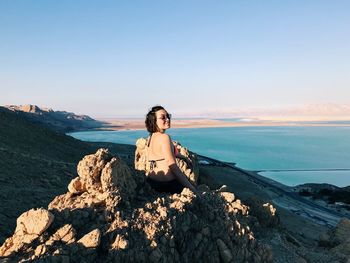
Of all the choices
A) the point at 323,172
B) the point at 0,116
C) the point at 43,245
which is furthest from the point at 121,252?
the point at 323,172

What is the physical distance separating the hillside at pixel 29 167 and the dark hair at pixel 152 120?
13.9ft

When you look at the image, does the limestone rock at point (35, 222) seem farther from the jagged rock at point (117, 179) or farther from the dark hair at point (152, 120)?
the dark hair at point (152, 120)

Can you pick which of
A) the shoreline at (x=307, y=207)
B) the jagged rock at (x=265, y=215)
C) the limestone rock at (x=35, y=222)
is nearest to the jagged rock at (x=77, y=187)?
the limestone rock at (x=35, y=222)

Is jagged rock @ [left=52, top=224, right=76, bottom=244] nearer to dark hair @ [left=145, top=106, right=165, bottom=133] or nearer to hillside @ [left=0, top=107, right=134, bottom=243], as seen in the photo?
dark hair @ [left=145, top=106, right=165, bottom=133]

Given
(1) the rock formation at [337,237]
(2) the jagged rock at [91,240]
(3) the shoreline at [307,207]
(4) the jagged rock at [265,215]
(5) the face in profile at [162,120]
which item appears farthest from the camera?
(3) the shoreline at [307,207]

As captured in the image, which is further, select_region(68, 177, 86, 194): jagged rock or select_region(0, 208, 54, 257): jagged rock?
select_region(68, 177, 86, 194): jagged rock

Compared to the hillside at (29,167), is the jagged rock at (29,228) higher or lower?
higher

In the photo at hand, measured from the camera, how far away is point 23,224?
15.9 feet

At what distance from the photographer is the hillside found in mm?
10375

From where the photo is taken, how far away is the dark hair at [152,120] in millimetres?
6137

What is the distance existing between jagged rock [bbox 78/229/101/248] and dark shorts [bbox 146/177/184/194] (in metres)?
2.02

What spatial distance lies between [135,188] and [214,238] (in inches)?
60.6

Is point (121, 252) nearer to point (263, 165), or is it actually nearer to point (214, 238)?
point (214, 238)

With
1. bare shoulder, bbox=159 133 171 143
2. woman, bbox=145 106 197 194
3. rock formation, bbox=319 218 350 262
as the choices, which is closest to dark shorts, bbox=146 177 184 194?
woman, bbox=145 106 197 194
